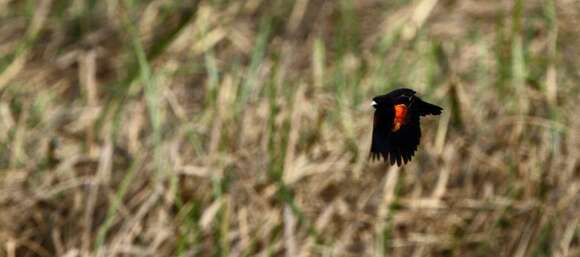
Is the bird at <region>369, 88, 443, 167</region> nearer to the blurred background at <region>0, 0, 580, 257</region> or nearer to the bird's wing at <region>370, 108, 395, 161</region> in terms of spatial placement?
the bird's wing at <region>370, 108, 395, 161</region>

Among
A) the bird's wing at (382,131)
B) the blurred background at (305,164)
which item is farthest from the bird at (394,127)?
the blurred background at (305,164)

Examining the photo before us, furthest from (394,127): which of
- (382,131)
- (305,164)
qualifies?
(305,164)

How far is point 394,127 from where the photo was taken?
Result: 844mm

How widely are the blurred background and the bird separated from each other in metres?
2.18

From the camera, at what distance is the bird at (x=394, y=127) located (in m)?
0.85

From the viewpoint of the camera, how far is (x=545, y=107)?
11.9 ft

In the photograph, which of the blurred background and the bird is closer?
the bird

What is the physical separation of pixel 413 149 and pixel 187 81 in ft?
11.4

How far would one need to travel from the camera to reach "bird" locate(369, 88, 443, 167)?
0.85 metres

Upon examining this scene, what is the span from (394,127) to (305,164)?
256 cm

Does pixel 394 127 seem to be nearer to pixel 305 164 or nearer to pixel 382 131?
pixel 382 131

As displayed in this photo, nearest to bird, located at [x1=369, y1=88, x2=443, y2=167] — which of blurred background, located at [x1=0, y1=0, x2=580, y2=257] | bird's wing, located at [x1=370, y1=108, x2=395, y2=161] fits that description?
bird's wing, located at [x1=370, y1=108, x2=395, y2=161]

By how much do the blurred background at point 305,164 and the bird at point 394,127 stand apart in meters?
2.18

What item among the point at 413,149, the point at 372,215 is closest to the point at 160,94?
the point at 372,215
